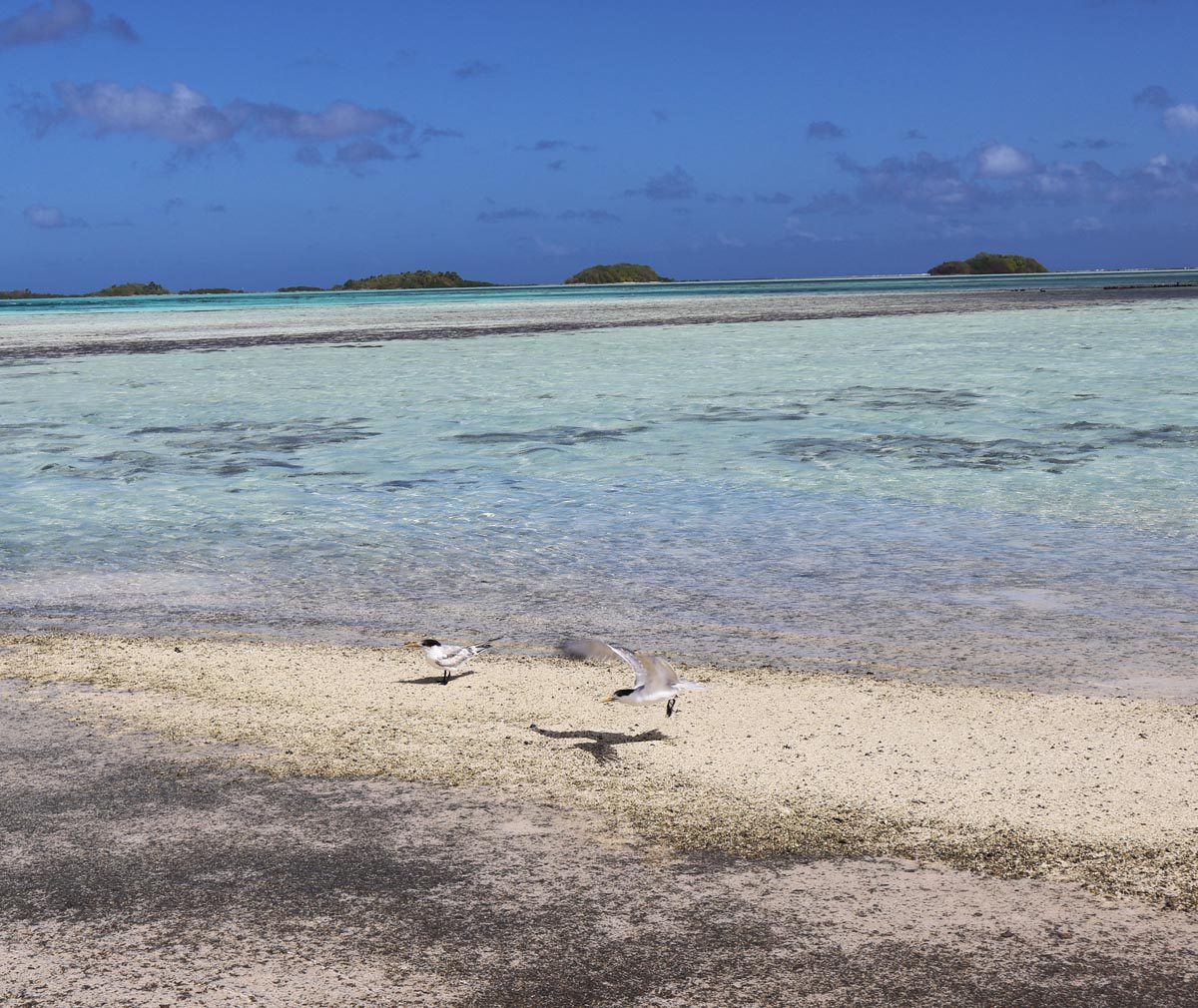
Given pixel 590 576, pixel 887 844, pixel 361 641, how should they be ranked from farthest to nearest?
1. pixel 590 576
2. pixel 361 641
3. pixel 887 844

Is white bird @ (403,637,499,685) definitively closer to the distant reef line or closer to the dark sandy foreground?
the dark sandy foreground

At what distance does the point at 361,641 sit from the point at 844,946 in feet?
13.9

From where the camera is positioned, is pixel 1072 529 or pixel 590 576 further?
pixel 1072 529

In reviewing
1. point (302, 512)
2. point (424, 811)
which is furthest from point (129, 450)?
point (424, 811)

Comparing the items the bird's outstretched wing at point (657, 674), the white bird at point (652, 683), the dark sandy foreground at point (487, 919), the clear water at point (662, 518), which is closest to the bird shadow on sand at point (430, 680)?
the clear water at point (662, 518)

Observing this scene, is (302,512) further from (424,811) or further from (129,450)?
(424,811)

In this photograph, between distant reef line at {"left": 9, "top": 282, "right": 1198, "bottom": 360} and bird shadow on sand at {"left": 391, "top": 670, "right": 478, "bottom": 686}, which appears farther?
distant reef line at {"left": 9, "top": 282, "right": 1198, "bottom": 360}

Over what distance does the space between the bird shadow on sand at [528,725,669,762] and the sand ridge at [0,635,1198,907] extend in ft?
0.04

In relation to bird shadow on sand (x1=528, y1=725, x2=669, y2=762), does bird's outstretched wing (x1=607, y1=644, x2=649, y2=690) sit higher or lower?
higher

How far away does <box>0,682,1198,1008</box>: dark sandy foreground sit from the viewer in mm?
3617

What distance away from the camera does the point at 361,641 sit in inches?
294

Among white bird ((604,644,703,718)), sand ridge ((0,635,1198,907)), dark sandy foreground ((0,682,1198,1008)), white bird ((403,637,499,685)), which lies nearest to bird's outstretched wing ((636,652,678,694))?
white bird ((604,644,703,718))

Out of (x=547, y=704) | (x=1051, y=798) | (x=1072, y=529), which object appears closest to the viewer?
(x=1051, y=798)

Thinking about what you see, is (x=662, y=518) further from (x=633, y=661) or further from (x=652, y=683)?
(x=633, y=661)
